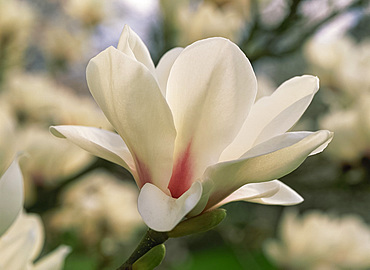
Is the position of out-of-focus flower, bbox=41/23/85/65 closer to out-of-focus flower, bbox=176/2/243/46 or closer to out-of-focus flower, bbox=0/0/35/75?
out-of-focus flower, bbox=0/0/35/75

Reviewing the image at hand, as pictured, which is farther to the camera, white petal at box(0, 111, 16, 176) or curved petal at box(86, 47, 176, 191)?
white petal at box(0, 111, 16, 176)

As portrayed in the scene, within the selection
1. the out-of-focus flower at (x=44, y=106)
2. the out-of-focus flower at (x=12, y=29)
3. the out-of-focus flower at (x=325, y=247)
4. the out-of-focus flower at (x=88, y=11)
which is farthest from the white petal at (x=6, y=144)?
the out-of-focus flower at (x=88, y=11)

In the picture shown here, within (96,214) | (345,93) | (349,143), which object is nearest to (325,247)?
(349,143)

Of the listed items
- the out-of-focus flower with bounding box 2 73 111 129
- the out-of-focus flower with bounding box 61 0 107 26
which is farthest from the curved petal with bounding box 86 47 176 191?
the out-of-focus flower with bounding box 61 0 107 26

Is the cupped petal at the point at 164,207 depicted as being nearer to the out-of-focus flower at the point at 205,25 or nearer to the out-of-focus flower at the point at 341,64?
the out-of-focus flower at the point at 205,25

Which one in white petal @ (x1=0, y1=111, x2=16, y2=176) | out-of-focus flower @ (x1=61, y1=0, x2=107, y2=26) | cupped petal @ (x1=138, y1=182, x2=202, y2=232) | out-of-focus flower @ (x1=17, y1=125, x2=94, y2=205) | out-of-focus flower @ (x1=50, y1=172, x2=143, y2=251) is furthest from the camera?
out-of-focus flower @ (x1=61, y1=0, x2=107, y2=26)
